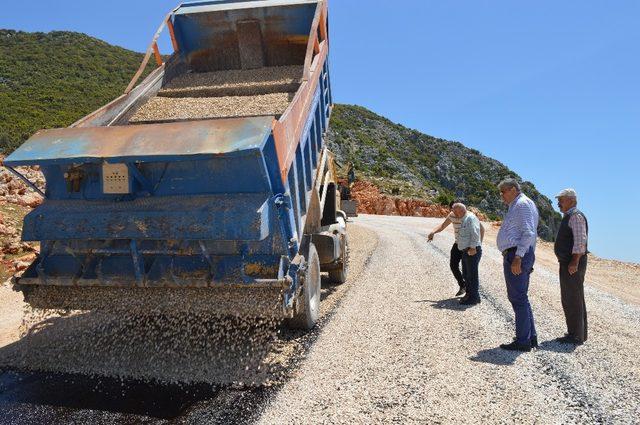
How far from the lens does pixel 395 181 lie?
40594mm

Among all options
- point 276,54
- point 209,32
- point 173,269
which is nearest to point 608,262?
point 276,54

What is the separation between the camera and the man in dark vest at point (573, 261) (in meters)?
4.45

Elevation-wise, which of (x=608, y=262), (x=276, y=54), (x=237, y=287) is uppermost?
(x=276, y=54)

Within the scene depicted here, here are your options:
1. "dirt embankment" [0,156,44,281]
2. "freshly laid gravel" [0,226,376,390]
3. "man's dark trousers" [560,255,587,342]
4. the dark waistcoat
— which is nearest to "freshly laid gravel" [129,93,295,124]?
"dirt embankment" [0,156,44,281]

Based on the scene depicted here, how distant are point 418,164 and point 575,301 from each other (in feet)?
158

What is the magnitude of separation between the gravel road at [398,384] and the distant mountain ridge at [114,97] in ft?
61.3

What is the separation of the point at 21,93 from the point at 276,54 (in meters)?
29.6

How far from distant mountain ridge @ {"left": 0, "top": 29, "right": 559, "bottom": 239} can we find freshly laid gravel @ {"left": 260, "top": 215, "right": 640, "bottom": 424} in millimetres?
19049

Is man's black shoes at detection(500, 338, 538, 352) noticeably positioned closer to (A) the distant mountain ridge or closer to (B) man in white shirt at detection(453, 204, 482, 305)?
(B) man in white shirt at detection(453, 204, 482, 305)

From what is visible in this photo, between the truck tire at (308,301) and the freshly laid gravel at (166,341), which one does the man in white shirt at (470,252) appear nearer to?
the truck tire at (308,301)

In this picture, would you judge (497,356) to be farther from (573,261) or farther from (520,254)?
(573,261)

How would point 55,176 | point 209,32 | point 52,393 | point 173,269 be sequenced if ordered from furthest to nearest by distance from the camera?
point 209,32 < point 55,176 < point 173,269 < point 52,393

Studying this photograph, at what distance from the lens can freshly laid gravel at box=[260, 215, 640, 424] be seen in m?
3.05

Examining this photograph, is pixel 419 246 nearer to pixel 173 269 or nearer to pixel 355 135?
pixel 173 269
